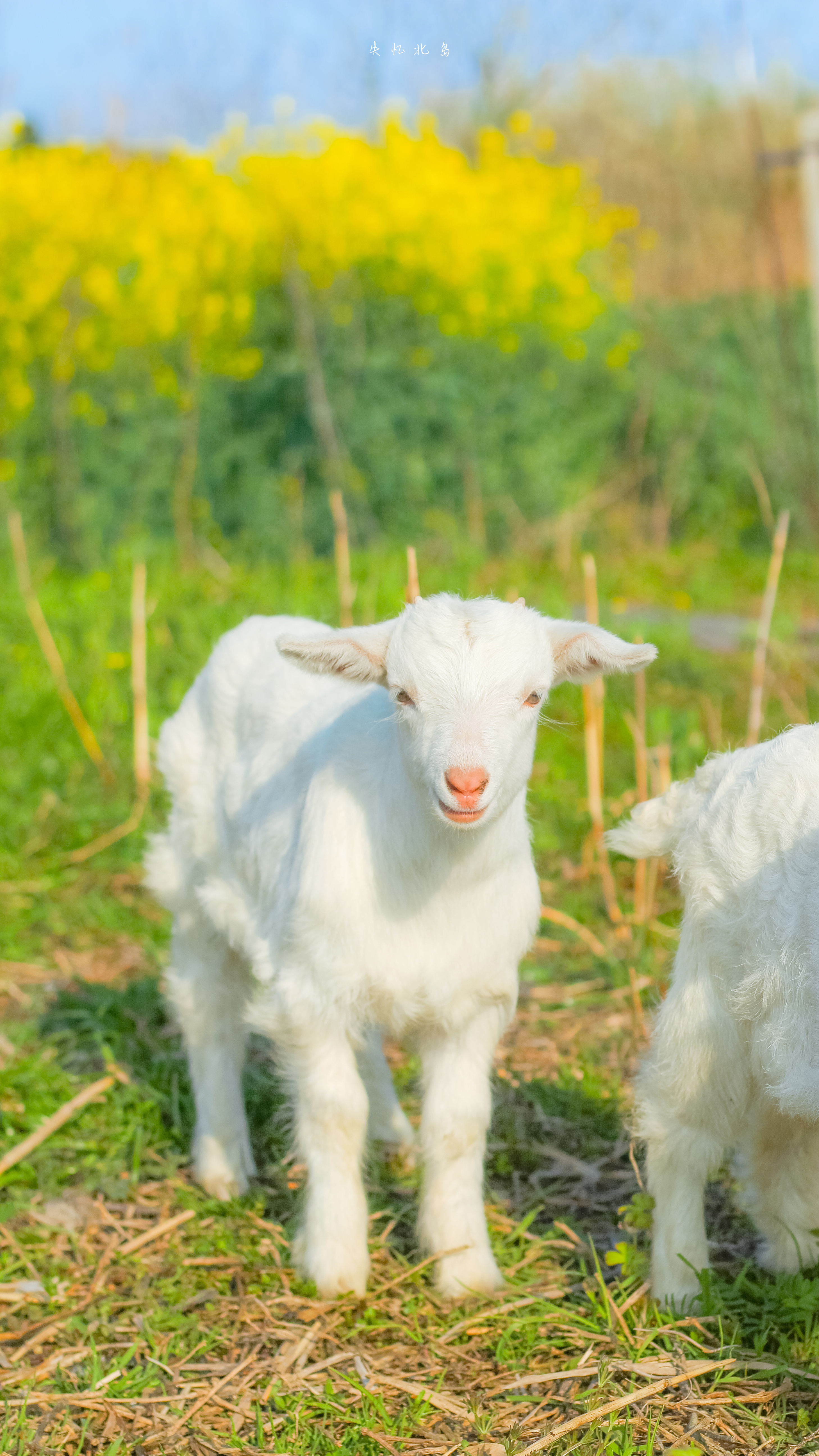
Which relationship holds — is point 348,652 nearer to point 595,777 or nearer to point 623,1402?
point 623,1402

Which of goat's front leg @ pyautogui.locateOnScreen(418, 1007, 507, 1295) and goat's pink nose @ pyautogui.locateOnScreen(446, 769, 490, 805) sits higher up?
goat's pink nose @ pyautogui.locateOnScreen(446, 769, 490, 805)

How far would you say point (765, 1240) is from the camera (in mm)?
3414

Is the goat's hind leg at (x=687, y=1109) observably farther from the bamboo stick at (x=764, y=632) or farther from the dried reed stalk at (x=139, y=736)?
the dried reed stalk at (x=139, y=736)

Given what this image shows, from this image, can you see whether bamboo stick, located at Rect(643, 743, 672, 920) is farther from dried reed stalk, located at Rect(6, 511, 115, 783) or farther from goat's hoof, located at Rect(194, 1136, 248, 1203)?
dried reed stalk, located at Rect(6, 511, 115, 783)

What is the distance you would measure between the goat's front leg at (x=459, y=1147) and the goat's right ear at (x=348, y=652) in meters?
0.88

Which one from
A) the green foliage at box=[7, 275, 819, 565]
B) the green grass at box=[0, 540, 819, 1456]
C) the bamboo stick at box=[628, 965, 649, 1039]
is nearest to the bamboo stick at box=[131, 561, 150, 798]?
the green grass at box=[0, 540, 819, 1456]

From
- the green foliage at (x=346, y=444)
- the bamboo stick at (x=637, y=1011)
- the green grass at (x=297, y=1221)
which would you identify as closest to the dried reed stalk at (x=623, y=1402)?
the green grass at (x=297, y=1221)

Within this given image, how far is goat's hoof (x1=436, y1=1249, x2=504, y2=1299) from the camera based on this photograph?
129 inches

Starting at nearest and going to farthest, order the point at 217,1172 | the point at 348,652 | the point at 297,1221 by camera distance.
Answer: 1. the point at 348,652
2. the point at 297,1221
3. the point at 217,1172

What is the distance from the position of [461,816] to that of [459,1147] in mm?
987

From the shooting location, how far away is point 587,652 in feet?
10.2

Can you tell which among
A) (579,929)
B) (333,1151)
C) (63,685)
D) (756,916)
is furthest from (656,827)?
(63,685)

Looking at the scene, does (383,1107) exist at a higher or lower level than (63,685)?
lower

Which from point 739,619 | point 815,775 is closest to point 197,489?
point 739,619
